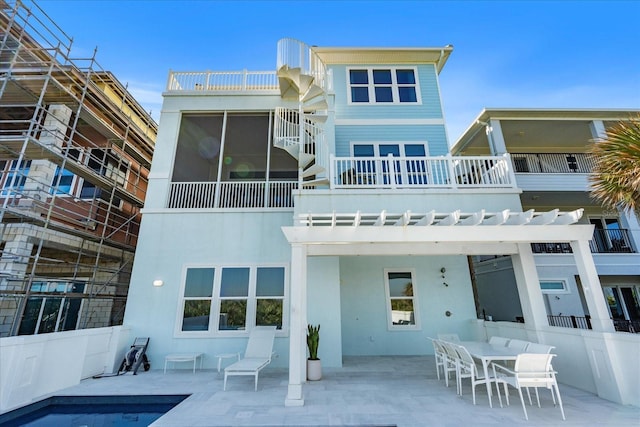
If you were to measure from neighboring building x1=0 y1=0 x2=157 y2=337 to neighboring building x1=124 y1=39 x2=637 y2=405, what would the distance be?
2050 millimetres

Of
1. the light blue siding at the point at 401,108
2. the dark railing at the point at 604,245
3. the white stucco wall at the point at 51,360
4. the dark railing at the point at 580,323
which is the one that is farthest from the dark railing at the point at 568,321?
the white stucco wall at the point at 51,360

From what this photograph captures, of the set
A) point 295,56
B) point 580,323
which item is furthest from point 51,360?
point 580,323

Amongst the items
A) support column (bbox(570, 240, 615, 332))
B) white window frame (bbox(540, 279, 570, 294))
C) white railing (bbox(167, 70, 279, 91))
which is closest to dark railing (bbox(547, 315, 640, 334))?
white window frame (bbox(540, 279, 570, 294))

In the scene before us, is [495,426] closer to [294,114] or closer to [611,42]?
[294,114]

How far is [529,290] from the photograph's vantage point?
5.94 m

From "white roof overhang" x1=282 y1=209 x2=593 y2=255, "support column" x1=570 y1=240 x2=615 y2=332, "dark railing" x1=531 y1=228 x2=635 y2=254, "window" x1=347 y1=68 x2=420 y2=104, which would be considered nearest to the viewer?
"support column" x1=570 y1=240 x2=615 y2=332

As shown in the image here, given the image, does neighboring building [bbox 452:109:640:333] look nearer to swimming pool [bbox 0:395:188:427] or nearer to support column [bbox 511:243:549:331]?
support column [bbox 511:243:549:331]

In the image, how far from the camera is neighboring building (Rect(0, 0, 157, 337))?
6.44m

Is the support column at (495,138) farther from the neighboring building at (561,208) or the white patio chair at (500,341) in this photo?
the white patio chair at (500,341)

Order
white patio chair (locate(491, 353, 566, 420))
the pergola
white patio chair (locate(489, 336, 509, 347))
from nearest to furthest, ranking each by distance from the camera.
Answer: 1. white patio chair (locate(491, 353, 566, 420))
2. the pergola
3. white patio chair (locate(489, 336, 509, 347))

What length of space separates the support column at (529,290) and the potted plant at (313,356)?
442cm

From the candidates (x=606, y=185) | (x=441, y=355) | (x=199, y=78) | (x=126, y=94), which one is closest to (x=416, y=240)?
(x=441, y=355)

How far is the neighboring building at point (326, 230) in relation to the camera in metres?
5.14

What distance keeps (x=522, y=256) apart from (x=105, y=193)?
38.6 ft
